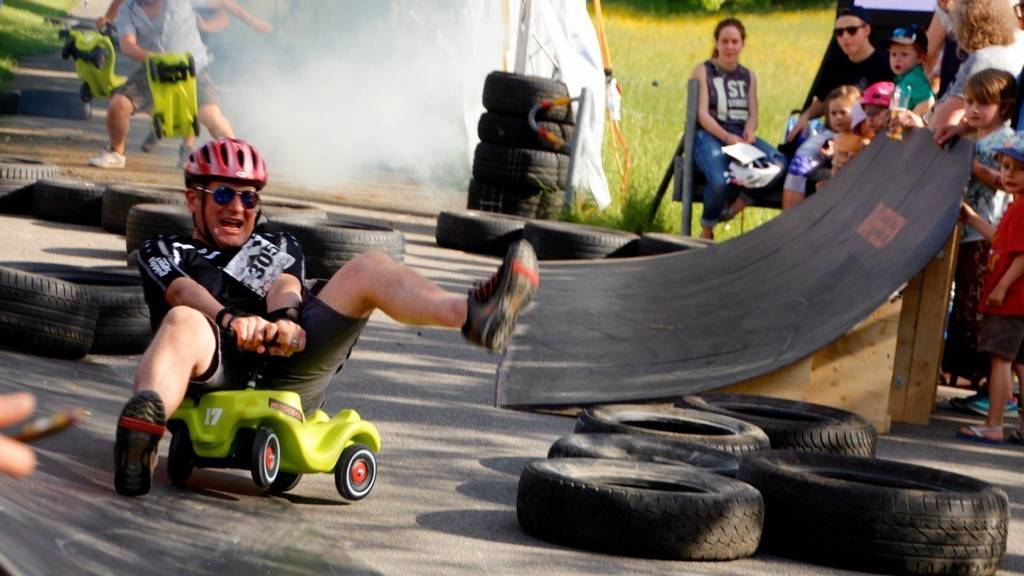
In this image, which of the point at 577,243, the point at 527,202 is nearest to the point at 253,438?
the point at 577,243

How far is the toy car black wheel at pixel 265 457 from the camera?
15.3ft

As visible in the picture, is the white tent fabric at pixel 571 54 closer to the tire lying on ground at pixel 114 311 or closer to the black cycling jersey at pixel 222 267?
the tire lying on ground at pixel 114 311

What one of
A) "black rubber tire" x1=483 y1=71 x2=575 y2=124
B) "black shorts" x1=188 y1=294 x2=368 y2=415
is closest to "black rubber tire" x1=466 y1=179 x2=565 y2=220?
"black rubber tire" x1=483 y1=71 x2=575 y2=124

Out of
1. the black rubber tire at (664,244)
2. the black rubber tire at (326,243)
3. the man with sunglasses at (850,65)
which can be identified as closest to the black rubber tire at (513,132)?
the black rubber tire at (664,244)

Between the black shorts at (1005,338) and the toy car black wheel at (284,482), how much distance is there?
3570 millimetres

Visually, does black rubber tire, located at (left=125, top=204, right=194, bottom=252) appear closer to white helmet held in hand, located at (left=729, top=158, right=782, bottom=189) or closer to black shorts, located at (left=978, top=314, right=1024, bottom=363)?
white helmet held in hand, located at (left=729, top=158, right=782, bottom=189)

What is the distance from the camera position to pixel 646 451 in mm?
5469

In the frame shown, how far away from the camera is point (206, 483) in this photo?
4.97 metres

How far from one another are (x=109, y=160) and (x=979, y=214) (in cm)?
954

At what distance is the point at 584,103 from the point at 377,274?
9385mm

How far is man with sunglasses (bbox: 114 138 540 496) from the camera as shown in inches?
180

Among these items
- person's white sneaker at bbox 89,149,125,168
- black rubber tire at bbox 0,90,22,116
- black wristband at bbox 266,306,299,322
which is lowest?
black wristband at bbox 266,306,299,322

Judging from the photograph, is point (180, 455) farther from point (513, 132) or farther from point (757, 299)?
point (513, 132)

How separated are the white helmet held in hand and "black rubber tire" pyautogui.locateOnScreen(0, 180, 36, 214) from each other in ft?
17.9
